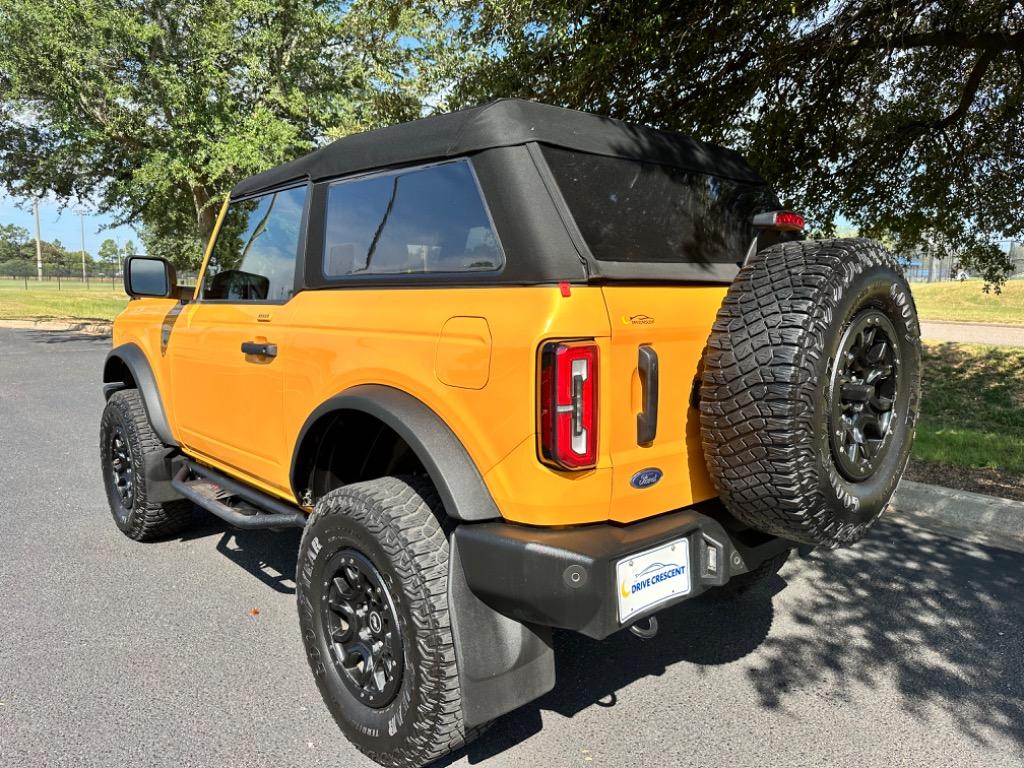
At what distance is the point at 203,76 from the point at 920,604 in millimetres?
14714

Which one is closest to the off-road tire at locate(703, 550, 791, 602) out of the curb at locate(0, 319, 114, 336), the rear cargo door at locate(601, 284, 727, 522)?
the rear cargo door at locate(601, 284, 727, 522)

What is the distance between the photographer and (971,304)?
2598 cm

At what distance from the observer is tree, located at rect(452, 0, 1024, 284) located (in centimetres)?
579

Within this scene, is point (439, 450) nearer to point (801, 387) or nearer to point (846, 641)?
point (801, 387)

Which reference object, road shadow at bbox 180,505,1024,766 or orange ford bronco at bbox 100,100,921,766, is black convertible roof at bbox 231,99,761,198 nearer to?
orange ford bronco at bbox 100,100,921,766

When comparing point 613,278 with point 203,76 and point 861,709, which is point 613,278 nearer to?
point 861,709

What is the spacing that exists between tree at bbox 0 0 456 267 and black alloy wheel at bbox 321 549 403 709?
34.4ft

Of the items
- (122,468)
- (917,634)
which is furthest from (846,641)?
(122,468)

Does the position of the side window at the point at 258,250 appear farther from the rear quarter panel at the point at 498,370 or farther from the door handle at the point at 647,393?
the door handle at the point at 647,393

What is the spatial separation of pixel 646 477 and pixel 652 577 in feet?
0.97

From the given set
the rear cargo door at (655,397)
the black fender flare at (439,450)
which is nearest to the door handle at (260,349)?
the black fender flare at (439,450)

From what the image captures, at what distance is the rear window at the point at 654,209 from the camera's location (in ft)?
7.82

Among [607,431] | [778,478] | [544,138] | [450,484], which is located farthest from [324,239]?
[778,478]

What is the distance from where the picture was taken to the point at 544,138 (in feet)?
7.73
